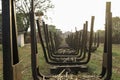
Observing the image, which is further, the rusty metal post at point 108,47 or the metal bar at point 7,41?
the rusty metal post at point 108,47

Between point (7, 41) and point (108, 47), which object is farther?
point (108, 47)

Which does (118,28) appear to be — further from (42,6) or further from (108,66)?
(108,66)

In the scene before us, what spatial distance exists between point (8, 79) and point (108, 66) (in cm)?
284

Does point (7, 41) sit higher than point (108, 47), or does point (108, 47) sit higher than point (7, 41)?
point (7, 41)

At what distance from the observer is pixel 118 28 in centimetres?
5122

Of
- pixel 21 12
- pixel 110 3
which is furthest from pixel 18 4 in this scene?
pixel 110 3

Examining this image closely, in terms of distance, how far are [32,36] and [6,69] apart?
2.50m

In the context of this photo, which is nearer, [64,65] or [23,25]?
[64,65]

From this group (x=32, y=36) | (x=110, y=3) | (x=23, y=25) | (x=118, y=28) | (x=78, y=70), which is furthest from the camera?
(x=118, y=28)

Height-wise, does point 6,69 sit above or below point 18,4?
below

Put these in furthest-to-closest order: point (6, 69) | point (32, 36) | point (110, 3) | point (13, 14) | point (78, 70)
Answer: point (78, 70) < point (110, 3) < point (32, 36) < point (13, 14) < point (6, 69)

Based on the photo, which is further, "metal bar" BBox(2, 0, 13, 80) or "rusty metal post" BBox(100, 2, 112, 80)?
"rusty metal post" BBox(100, 2, 112, 80)

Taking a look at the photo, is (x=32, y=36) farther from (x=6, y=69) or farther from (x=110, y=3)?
(x=6, y=69)

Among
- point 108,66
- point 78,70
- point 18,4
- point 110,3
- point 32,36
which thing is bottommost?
point 78,70
